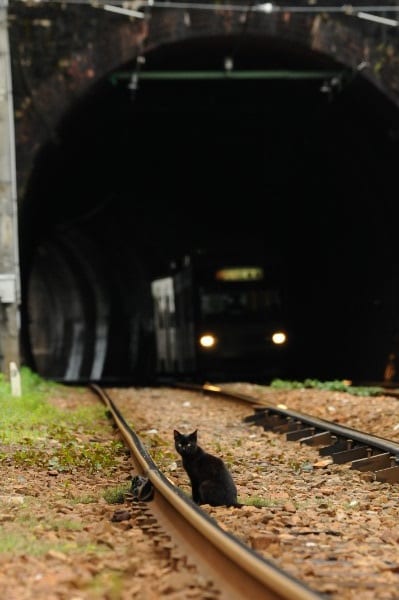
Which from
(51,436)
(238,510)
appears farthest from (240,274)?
(238,510)

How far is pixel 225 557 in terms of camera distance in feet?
17.9

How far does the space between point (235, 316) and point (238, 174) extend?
5.47 metres

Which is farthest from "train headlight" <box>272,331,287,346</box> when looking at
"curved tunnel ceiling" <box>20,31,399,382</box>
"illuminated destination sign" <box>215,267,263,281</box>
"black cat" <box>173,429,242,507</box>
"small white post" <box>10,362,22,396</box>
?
"black cat" <box>173,429,242,507</box>

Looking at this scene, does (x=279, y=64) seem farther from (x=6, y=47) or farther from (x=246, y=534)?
(x=246, y=534)

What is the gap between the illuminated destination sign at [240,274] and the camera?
28913 millimetres

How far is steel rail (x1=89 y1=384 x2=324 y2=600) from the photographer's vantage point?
186 inches

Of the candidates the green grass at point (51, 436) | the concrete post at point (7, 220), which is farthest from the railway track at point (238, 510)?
the concrete post at point (7, 220)

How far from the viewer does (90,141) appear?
28.4 m

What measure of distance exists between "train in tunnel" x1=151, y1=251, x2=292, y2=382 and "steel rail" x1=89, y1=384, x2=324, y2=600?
68.6ft

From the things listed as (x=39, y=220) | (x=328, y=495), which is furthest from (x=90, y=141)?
(x=328, y=495)

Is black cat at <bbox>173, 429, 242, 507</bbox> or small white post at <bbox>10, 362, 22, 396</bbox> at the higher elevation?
black cat at <bbox>173, 429, 242, 507</bbox>

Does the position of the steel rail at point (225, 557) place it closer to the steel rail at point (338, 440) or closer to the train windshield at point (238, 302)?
the steel rail at point (338, 440)

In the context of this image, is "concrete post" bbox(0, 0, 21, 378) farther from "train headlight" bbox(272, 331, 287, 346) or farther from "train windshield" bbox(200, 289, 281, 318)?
"train headlight" bbox(272, 331, 287, 346)

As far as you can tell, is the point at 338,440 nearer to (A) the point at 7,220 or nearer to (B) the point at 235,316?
(A) the point at 7,220
